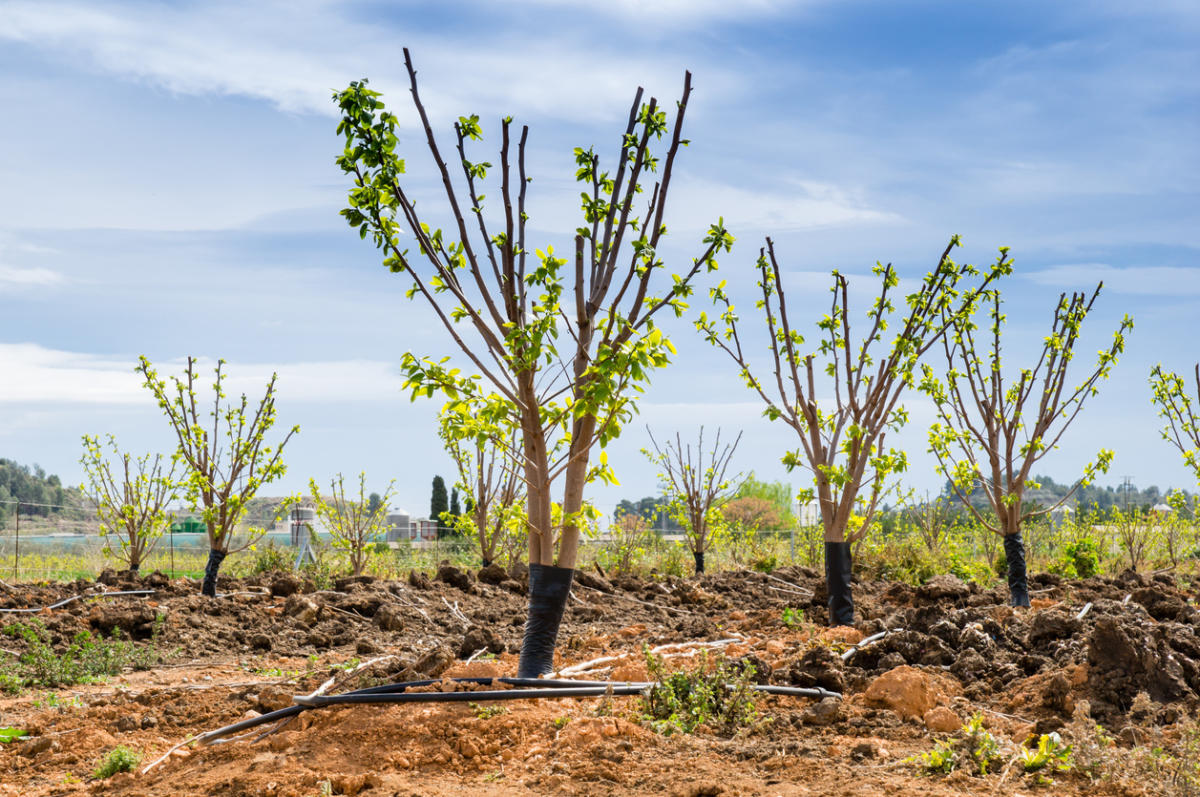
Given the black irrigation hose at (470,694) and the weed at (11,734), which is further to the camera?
the weed at (11,734)

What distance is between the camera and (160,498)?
13.4 m

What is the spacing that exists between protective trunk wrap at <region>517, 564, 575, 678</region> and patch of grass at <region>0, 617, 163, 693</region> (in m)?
3.91

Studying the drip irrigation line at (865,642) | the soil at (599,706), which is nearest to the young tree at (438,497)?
the soil at (599,706)

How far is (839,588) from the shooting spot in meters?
7.72

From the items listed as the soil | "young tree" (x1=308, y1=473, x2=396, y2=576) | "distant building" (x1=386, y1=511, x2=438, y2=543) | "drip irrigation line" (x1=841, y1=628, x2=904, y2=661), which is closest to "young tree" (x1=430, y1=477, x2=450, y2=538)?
"distant building" (x1=386, y1=511, x2=438, y2=543)

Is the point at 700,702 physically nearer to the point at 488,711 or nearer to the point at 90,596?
the point at 488,711

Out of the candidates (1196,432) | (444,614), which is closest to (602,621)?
(444,614)

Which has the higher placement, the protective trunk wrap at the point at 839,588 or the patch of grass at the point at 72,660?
the protective trunk wrap at the point at 839,588

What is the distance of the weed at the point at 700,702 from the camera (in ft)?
14.1

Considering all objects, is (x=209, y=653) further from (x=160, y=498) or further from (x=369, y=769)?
(x=160, y=498)

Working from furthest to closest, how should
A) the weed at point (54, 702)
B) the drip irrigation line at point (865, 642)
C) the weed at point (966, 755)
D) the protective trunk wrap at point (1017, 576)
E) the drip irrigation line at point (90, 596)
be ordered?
the drip irrigation line at point (90, 596)
the protective trunk wrap at point (1017, 576)
the weed at point (54, 702)
the drip irrigation line at point (865, 642)
the weed at point (966, 755)

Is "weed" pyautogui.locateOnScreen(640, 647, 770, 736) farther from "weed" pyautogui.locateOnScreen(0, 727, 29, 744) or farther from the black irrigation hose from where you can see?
"weed" pyautogui.locateOnScreen(0, 727, 29, 744)

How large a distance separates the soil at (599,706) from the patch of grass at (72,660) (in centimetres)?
17

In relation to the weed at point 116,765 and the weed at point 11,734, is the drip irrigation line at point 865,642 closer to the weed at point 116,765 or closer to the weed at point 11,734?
the weed at point 116,765
